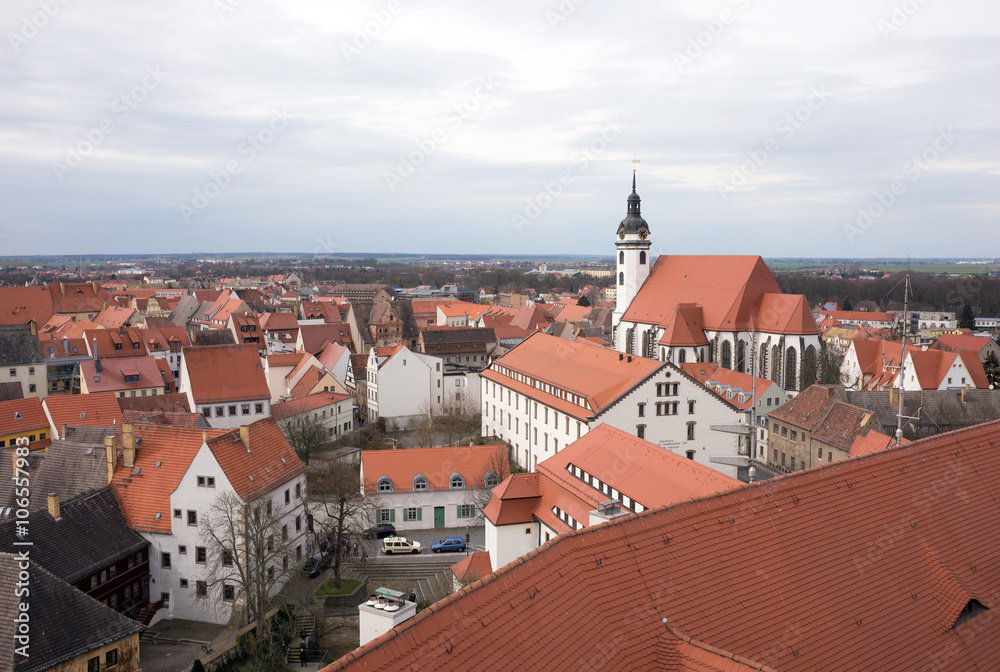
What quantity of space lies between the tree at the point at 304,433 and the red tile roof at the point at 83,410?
10.5 meters

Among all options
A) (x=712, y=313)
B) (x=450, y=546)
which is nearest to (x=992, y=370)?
(x=712, y=313)

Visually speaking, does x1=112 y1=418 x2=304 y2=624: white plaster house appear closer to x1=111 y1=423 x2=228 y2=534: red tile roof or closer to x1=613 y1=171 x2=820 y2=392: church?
x1=111 y1=423 x2=228 y2=534: red tile roof

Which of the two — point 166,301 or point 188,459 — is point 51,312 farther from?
point 188,459

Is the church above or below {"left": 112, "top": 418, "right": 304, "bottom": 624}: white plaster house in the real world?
above

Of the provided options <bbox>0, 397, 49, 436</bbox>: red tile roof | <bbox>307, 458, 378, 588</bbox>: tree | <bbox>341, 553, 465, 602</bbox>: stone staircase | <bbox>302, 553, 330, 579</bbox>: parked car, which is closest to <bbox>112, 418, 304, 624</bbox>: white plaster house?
<bbox>302, 553, 330, 579</bbox>: parked car

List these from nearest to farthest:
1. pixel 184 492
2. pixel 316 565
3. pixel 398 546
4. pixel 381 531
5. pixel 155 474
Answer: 1. pixel 184 492
2. pixel 155 474
3. pixel 316 565
4. pixel 398 546
5. pixel 381 531

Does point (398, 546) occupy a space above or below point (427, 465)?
below

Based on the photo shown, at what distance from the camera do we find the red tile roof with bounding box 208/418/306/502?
31406 mm

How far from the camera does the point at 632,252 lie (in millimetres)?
76938

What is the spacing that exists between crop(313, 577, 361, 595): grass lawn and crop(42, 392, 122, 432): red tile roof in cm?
2157

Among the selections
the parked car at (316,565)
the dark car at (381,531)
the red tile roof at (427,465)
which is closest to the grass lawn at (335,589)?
the parked car at (316,565)

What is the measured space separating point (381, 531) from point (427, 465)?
4389 millimetres

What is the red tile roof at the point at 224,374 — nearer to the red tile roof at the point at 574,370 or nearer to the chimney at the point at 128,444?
the red tile roof at the point at 574,370

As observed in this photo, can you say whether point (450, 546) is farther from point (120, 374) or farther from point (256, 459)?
point (120, 374)
